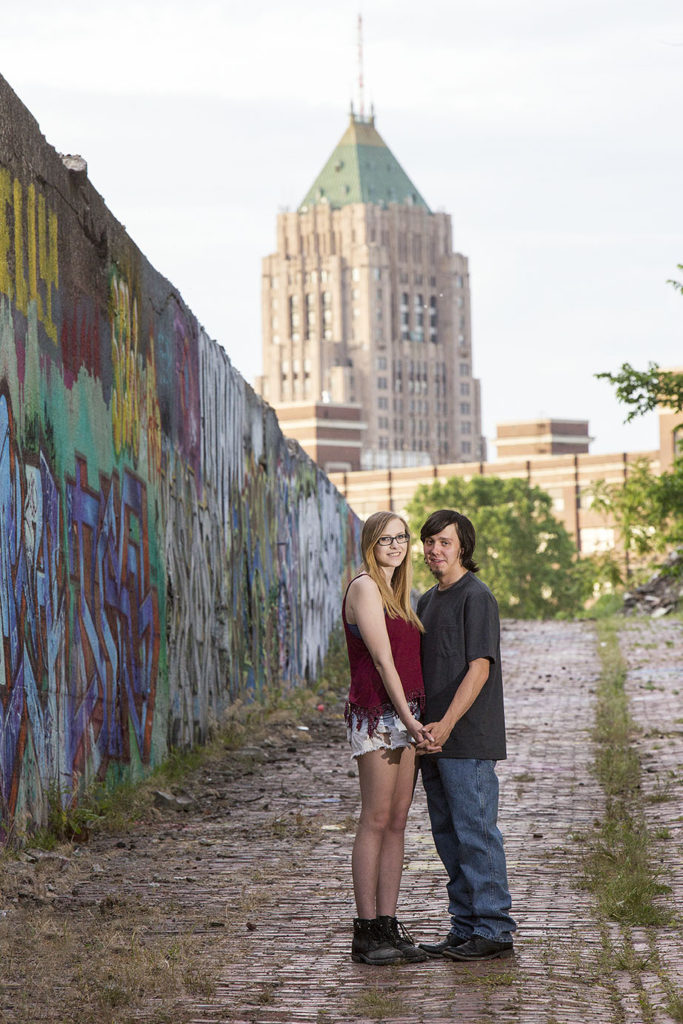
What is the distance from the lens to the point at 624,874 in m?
6.95

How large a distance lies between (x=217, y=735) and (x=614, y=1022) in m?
7.46

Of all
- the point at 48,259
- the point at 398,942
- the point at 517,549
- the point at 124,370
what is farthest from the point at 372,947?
the point at 517,549

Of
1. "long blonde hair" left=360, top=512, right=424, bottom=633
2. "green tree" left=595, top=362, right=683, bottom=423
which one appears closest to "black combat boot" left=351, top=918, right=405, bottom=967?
"long blonde hair" left=360, top=512, right=424, bottom=633

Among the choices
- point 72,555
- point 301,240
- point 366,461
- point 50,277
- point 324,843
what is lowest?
point 324,843

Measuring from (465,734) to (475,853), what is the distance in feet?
1.46

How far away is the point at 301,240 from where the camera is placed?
196m

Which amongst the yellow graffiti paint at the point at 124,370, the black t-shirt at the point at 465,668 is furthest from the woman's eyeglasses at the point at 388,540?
the yellow graffiti paint at the point at 124,370

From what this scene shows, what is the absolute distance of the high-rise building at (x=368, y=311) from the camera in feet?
632

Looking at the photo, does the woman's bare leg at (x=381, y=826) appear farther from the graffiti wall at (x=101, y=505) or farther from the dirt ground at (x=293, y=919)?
the graffiti wall at (x=101, y=505)

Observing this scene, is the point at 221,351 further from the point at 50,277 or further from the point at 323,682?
the point at 323,682

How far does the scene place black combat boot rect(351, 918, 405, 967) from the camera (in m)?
5.61

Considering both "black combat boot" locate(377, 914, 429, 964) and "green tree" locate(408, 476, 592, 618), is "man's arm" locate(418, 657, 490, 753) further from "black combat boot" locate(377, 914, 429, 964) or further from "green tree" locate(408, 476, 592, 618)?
"green tree" locate(408, 476, 592, 618)

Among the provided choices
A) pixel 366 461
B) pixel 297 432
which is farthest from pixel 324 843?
pixel 366 461

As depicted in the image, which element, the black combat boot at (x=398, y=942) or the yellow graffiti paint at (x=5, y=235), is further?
the yellow graffiti paint at (x=5, y=235)
